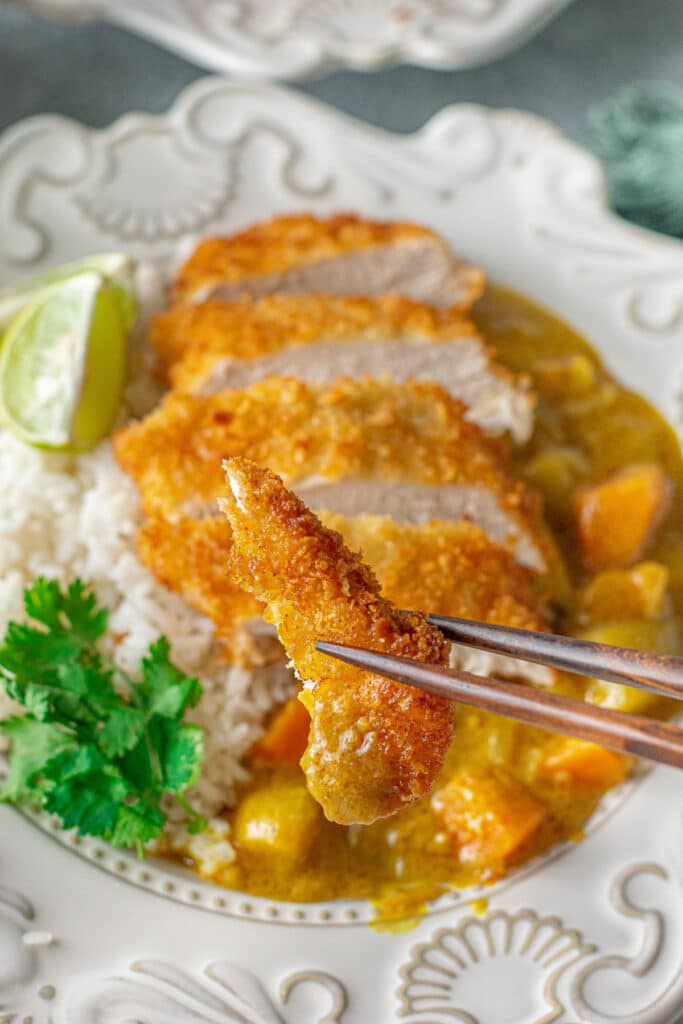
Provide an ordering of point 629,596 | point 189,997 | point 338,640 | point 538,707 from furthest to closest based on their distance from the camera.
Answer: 1. point 629,596
2. point 189,997
3. point 338,640
4. point 538,707

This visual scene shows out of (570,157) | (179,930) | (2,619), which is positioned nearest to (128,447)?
(2,619)

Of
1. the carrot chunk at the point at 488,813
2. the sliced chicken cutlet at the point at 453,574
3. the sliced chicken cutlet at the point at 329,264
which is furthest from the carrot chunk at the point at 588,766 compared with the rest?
the sliced chicken cutlet at the point at 329,264

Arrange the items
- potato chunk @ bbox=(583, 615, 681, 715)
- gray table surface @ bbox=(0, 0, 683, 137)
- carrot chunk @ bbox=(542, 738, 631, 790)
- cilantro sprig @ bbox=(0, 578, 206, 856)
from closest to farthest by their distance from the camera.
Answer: cilantro sprig @ bbox=(0, 578, 206, 856)
carrot chunk @ bbox=(542, 738, 631, 790)
potato chunk @ bbox=(583, 615, 681, 715)
gray table surface @ bbox=(0, 0, 683, 137)

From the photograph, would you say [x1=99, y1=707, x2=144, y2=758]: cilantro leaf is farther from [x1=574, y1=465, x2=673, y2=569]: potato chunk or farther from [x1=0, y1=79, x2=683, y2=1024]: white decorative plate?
[x1=574, y1=465, x2=673, y2=569]: potato chunk

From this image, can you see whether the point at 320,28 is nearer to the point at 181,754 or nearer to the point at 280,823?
the point at 181,754

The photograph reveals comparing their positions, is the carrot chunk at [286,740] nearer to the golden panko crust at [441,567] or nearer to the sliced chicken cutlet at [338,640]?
the golden panko crust at [441,567]

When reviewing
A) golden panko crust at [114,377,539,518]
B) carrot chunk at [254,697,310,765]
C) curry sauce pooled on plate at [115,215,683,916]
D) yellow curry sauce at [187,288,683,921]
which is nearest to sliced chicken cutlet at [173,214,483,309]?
curry sauce pooled on plate at [115,215,683,916]

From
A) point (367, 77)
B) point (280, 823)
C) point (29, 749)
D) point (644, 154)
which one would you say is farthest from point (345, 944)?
point (367, 77)
